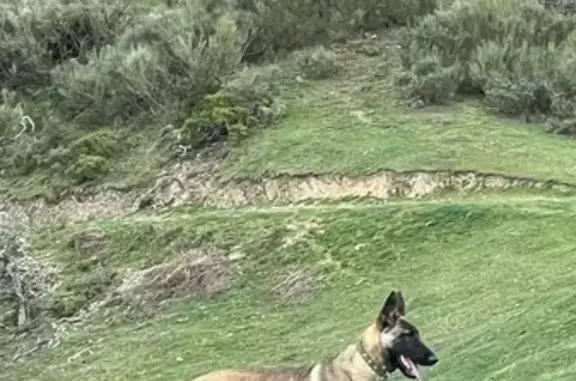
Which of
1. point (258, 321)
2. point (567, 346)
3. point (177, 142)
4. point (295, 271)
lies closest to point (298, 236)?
point (295, 271)

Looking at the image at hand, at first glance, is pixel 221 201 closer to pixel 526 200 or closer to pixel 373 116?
pixel 373 116

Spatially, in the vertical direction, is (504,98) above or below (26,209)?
above

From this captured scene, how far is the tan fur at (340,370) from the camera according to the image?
9102 millimetres

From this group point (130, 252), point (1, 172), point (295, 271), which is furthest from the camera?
point (1, 172)

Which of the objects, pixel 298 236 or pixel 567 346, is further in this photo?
pixel 298 236

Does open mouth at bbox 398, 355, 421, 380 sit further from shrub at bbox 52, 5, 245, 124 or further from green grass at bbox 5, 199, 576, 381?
shrub at bbox 52, 5, 245, 124

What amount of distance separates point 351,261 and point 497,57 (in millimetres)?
7212

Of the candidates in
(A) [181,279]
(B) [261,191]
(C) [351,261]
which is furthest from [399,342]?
(B) [261,191]

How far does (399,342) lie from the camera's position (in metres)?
9.07

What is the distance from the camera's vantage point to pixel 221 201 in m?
20.6

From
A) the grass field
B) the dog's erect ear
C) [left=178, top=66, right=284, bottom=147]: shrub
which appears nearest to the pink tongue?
the dog's erect ear

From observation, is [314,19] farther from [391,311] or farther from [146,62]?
[391,311]

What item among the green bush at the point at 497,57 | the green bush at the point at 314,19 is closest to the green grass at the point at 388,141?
the green bush at the point at 497,57

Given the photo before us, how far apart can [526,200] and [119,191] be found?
7.63 meters
